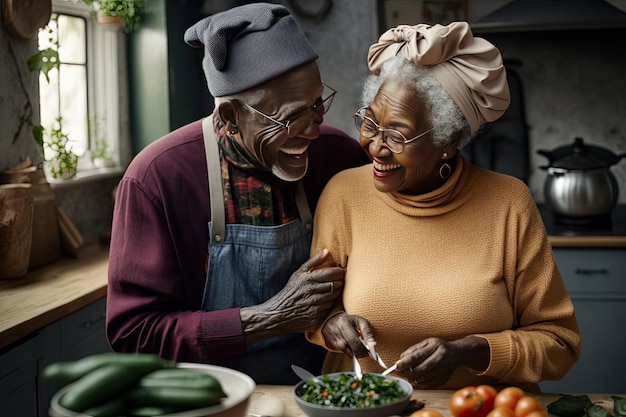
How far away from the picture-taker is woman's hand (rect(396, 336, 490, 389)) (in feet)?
5.57

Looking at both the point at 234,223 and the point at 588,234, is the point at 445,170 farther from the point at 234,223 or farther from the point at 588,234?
the point at 588,234

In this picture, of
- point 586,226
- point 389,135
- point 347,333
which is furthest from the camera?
point 586,226

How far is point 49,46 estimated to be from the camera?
3.61 metres

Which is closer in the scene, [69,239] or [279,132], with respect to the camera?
[279,132]

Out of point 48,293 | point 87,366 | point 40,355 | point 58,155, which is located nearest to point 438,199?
point 87,366

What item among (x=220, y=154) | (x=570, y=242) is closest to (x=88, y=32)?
(x=220, y=154)

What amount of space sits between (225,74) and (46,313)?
3.70 feet

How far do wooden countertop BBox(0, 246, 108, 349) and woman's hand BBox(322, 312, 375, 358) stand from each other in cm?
103

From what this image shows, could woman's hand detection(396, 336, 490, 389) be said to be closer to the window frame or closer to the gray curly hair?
the gray curly hair

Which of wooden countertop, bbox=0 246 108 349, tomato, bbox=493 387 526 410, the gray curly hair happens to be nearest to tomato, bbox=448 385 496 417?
tomato, bbox=493 387 526 410

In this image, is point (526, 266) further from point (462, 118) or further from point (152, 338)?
point (152, 338)

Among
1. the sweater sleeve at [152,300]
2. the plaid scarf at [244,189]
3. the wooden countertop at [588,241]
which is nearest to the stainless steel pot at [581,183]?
the wooden countertop at [588,241]

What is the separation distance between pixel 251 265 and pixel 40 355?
1015 millimetres

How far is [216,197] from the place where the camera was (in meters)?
1.96
